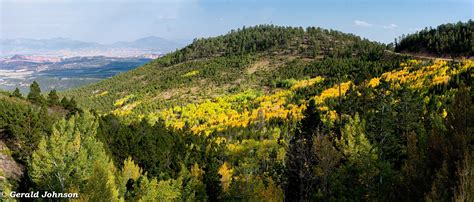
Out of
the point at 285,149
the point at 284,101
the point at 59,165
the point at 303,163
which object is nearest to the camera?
the point at 59,165

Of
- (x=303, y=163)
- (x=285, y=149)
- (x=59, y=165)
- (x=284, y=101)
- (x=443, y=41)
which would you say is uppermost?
(x=443, y=41)

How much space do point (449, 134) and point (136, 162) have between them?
4489 centimetres

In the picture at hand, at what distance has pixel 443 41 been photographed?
15288 cm

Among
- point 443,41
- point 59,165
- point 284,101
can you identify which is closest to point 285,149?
point 59,165

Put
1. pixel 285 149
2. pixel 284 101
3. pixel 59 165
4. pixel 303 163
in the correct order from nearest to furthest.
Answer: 1. pixel 59 165
2. pixel 303 163
3. pixel 285 149
4. pixel 284 101

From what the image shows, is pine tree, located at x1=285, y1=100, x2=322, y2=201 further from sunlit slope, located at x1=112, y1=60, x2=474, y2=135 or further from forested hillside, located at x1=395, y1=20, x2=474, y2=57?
forested hillside, located at x1=395, y1=20, x2=474, y2=57

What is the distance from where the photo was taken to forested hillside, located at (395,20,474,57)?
144925 millimetres

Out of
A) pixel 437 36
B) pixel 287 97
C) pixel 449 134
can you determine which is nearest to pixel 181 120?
pixel 287 97

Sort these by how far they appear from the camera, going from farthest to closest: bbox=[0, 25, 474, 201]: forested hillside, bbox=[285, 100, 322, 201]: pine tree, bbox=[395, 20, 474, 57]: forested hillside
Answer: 1. bbox=[395, 20, 474, 57]: forested hillside
2. bbox=[285, 100, 322, 201]: pine tree
3. bbox=[0, 25, 474, 201]: forested hillside

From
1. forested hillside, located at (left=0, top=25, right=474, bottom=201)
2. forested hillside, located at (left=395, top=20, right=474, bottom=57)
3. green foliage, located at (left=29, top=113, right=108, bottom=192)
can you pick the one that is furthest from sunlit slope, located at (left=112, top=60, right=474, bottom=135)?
green foliage, located at (left=29, top=113, right=108, bottom=192)

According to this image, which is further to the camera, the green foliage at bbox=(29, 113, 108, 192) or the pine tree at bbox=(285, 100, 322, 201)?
the pine tree at bbox=(285, 100, 322, 201)

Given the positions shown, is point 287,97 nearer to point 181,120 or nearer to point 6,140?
point 181,120

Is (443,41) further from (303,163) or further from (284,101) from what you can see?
(303,163)

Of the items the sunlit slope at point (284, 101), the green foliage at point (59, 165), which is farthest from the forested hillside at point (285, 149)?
the sunlit slope at point (284, 101)
